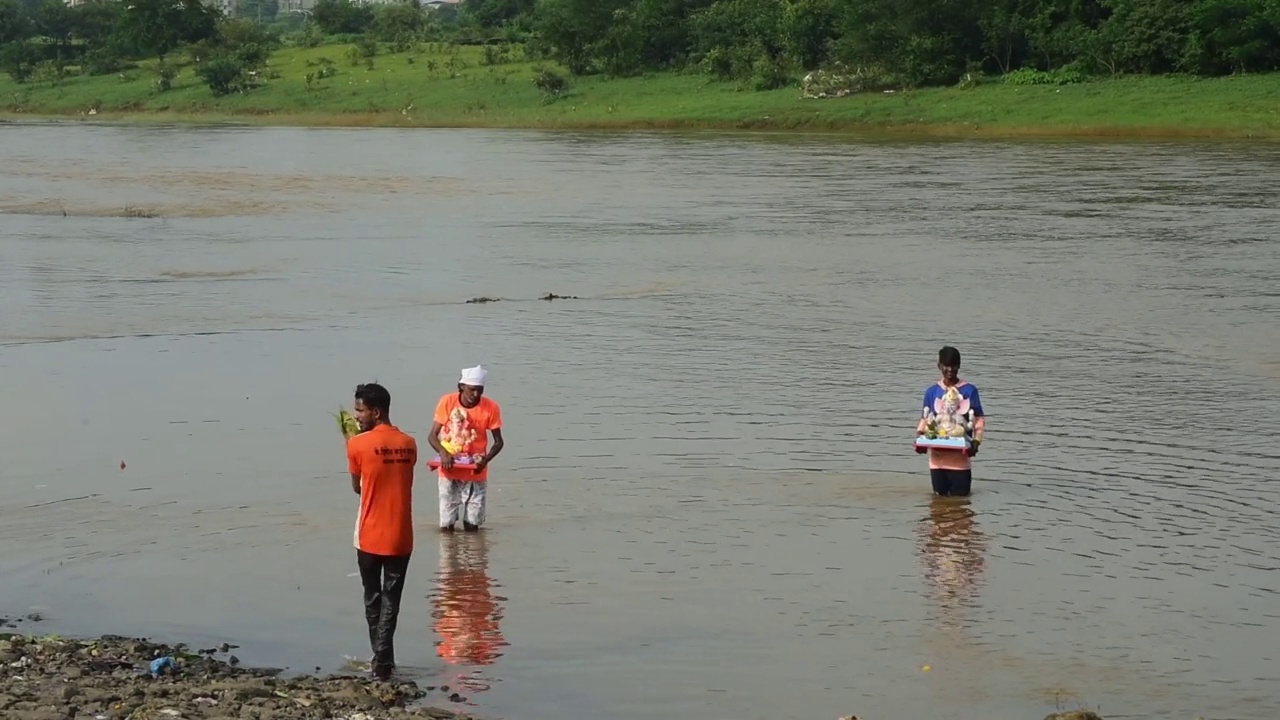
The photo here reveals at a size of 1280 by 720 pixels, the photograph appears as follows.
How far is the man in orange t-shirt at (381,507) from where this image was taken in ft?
26.6

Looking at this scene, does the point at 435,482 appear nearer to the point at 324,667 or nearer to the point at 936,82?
the point at 324,667

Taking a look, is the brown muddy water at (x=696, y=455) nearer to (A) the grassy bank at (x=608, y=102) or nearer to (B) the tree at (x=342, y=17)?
A: (A) the grassy bank at (x=608, y=102)

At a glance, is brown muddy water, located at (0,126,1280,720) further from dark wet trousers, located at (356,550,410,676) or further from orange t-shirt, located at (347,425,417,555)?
orange t-shirt, located at (347,425,417,555)

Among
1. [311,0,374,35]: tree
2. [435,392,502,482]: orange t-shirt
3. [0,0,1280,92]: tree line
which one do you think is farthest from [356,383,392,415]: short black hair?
[311,0,374,35]: tree

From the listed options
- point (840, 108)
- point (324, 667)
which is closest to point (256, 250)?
point (324, 667)

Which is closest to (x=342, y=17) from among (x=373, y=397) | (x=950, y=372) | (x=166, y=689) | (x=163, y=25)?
(x=163, y=25)

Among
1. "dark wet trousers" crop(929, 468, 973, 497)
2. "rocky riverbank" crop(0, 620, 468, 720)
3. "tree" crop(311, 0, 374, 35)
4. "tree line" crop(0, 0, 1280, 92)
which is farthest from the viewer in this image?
"tree" crop(311, 0, 374, 35)

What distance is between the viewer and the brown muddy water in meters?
8.77

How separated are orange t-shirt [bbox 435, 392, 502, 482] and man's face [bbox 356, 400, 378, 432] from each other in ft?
7.26

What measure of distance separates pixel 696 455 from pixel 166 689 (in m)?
6.13

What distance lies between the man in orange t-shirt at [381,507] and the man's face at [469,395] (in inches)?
79.5

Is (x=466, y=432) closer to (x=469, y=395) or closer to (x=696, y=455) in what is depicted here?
(x=469, y=395)

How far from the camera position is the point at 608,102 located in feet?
228

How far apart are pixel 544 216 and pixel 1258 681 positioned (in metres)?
25.0
